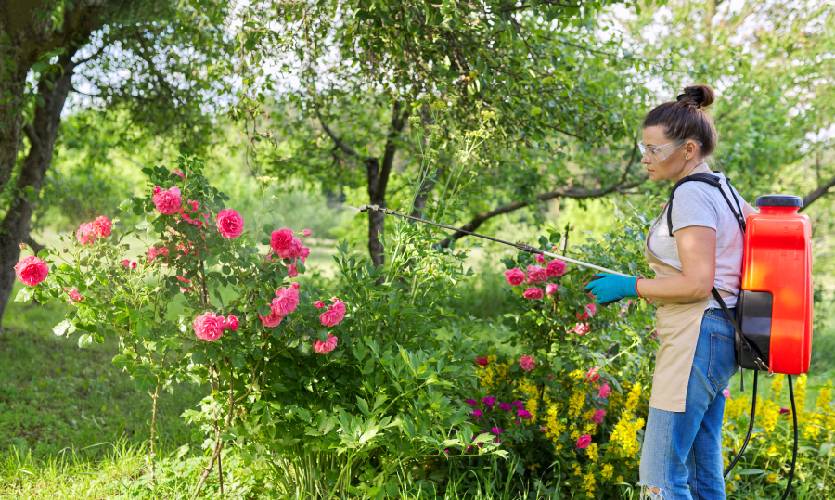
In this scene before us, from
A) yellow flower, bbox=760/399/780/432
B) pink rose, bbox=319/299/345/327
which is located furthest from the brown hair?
yellow flower, bbox=760/399/780/432

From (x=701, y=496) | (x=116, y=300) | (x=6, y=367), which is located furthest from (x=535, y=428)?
(x=6, y=367)

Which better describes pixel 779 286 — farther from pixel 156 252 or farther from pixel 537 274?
pixel 156 252

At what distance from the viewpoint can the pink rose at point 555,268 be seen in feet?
11.4

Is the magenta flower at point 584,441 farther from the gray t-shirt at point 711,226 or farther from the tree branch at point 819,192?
the tree branch at point 819,192

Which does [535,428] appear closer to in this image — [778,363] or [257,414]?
[257,414]

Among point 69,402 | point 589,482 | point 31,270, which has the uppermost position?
point 31,270

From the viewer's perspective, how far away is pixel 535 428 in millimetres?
3430

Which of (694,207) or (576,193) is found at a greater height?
(576,193)

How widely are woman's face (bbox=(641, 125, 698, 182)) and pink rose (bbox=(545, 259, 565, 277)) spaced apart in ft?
4.17

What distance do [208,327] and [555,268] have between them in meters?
1.63

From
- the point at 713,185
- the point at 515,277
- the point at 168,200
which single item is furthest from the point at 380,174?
the point at 713,185

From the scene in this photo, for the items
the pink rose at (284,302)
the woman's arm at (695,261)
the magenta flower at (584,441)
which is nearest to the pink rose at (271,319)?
the pink rose at (284,302)

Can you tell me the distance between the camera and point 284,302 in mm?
2594

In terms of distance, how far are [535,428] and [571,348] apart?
0.40 m
